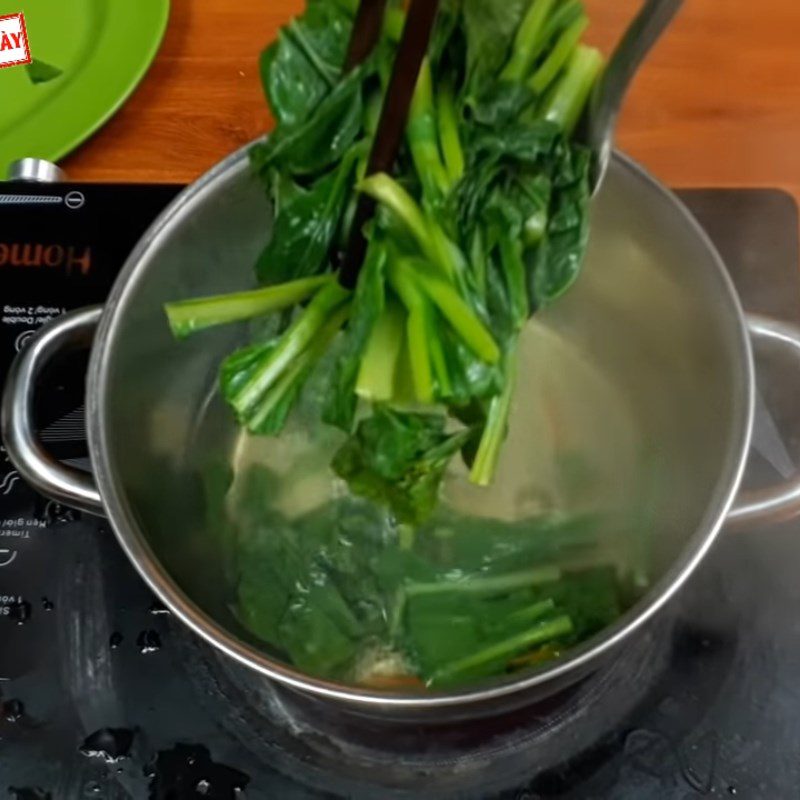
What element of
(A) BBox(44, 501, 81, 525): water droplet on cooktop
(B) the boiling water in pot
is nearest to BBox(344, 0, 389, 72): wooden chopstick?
(B) the boiling water in pot

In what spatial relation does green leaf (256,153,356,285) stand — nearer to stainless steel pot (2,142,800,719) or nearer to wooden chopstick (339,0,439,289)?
wooden chopstick (339,0,439,289)

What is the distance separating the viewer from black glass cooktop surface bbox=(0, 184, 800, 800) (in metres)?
0.77

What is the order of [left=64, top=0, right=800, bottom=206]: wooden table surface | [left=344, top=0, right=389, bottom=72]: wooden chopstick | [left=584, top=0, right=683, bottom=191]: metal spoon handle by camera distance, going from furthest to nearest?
[left=64, top=0, right=800, bottom=206]: wooden table surface → [left=344, top=0, right=389, bottom=72]: wooden chopstick → [left=584, top=0, right=683, bottom=191]: metal spoon handle

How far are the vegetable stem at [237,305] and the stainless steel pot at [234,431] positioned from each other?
10 cm

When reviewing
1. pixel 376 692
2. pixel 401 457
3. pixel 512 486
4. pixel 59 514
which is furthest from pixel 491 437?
pixel 59 514

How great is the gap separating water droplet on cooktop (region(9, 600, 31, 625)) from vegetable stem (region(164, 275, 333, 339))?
Result: 0.30 metres

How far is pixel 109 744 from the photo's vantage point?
79 cm

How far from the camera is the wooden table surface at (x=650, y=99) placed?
3.41ft

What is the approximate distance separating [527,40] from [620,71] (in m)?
0.10

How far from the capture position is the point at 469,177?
65 centimetres

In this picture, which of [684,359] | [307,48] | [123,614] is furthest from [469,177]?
[123,614]

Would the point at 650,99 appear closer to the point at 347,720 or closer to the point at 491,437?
the point at 491,437

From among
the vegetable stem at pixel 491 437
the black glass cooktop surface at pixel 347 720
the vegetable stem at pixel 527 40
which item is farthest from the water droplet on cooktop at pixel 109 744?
the vegetable stem at pixel 527 40

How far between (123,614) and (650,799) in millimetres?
438
